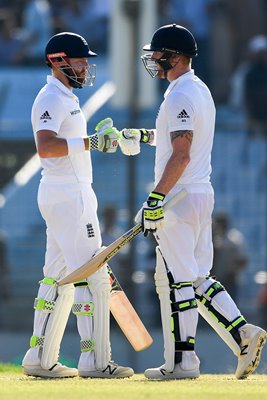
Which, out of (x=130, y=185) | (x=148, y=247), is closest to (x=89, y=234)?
(x=130, y=185)

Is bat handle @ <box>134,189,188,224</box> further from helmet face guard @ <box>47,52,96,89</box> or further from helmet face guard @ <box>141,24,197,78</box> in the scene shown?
helmet face guard @ <box>47,52,96,89</box>

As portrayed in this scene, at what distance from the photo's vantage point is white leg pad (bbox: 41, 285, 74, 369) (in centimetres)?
907

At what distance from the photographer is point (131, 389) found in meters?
7.85

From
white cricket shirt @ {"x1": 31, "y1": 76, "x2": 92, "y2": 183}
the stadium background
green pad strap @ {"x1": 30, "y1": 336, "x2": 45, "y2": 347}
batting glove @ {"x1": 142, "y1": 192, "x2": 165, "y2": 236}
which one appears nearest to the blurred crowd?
the stadium background

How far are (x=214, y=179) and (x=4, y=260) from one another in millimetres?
2291

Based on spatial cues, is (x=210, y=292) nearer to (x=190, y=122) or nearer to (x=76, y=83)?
(x=190, y=122)

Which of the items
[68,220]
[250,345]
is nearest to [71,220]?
[68,220]

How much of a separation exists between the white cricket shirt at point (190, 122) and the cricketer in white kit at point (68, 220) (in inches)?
15.1

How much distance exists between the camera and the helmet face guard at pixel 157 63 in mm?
8875

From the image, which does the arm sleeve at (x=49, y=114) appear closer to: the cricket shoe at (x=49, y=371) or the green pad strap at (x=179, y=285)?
the green pad strap at (x=179, y=285)

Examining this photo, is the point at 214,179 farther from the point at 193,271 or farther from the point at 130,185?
the point at 193,271

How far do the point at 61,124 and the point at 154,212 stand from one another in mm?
940

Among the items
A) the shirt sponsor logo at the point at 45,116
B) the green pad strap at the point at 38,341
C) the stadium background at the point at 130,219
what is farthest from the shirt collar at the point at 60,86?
the stadium background at the point at 130,219

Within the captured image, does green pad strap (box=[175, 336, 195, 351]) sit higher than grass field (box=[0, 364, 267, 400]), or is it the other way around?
green pad strap (box=[175, 336, 195, 351])
